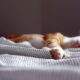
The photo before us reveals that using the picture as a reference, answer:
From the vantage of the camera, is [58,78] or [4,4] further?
[4,4]

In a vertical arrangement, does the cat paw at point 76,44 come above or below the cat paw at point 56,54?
above

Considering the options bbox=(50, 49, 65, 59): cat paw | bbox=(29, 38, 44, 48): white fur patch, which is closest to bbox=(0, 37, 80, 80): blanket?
bbox=(50, 49, 65, 59): cat paw

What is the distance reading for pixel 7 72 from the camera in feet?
2.12

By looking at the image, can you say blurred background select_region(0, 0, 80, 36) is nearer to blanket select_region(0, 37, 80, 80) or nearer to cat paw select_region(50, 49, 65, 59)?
cat paw select_region(50, 49, 65, 59)

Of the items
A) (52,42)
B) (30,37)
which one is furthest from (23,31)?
(52,42)

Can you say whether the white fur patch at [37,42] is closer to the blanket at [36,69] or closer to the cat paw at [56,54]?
the cat paw at [56,54]

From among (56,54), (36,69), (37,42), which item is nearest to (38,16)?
(37,42)

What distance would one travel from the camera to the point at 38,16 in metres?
2.13

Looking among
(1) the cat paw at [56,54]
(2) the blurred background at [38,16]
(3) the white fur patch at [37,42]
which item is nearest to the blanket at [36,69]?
(1) the cat paw at [56,54]

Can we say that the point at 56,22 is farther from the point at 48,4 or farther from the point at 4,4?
the point at 4,4

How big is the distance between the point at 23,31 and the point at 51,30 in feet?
0.93

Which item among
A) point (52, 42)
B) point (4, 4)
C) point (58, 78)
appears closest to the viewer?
point (58, 78)

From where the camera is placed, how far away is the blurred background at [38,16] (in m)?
2.12

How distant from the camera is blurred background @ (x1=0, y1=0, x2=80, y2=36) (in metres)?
2.12
